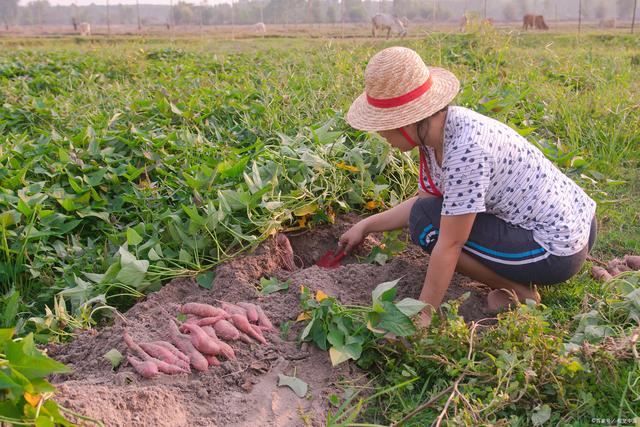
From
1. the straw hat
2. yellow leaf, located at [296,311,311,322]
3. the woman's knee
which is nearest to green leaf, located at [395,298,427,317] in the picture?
yellow leaf, located at [296,311,311,322]

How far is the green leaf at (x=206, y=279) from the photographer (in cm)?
263

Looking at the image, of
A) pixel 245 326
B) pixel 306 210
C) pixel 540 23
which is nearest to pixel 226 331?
pixel 245 326

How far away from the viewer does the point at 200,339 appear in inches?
81.0

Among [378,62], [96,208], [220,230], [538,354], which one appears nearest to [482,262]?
[538,354]

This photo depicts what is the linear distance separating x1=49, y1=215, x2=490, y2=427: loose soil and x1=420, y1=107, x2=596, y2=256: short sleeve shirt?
413 millimetres

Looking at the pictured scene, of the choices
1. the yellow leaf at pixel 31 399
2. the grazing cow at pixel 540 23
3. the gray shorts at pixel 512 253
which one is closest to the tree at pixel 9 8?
the grazing cow at pixel 540 23

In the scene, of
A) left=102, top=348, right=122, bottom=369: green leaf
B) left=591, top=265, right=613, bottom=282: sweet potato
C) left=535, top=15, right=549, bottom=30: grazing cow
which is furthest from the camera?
left=535, top=15, right=549, bottom=30: grazing cow

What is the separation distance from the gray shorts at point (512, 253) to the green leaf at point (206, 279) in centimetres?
95

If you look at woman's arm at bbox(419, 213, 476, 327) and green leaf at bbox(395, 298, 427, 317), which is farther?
woman's arm at bbox(419, 213, 476, 327)

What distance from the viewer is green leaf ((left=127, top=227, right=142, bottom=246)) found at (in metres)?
2.66

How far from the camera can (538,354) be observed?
5.98 ft

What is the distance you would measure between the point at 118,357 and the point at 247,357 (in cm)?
42

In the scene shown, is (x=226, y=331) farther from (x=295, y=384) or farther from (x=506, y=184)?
(x=506, y=184)

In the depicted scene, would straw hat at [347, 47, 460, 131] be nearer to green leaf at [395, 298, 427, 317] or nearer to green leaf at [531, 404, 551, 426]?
green leaf at [395, 298, 427, 317]
